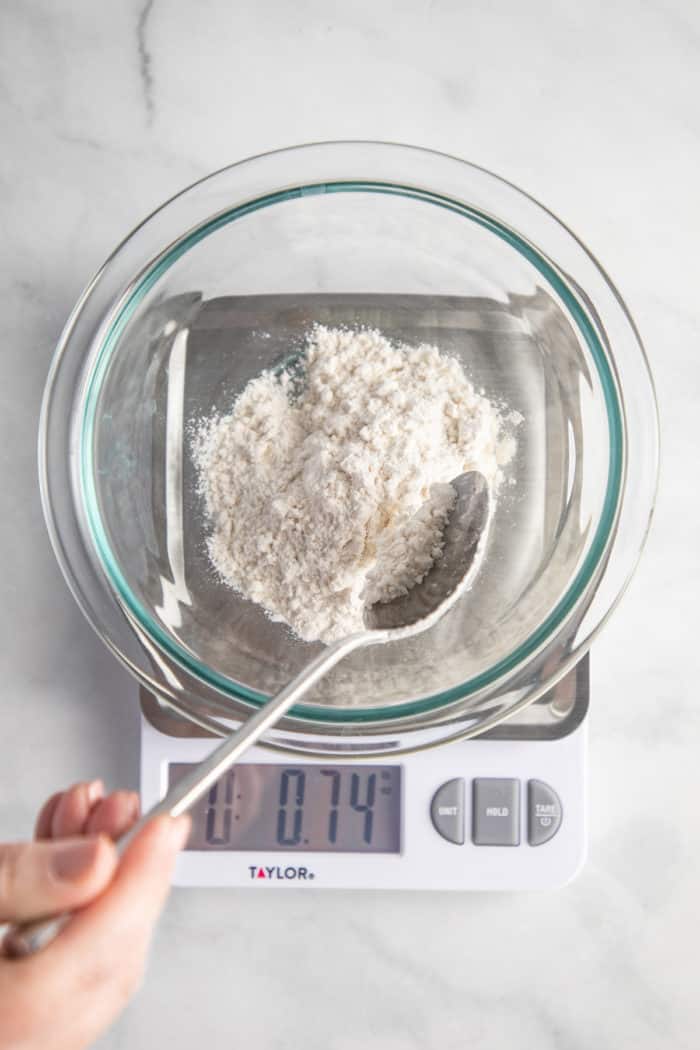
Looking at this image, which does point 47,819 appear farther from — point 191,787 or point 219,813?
point 219,813

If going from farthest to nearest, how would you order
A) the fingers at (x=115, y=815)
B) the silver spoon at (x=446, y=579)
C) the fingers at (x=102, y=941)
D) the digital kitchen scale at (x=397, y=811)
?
the digital kitchen scale at (x=397, y=811) → the silver spoon at (x=446, y=579) → the fingers at (x=115, y=815) → the fingers at (x=102, y=941)

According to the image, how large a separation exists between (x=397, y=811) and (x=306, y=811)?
80 millimetres

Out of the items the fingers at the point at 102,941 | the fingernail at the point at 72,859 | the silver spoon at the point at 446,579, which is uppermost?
the silver spoon at the point at 446,579

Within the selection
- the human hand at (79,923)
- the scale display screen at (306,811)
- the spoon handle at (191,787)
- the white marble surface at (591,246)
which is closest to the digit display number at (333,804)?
the scale display screen at (306,811)

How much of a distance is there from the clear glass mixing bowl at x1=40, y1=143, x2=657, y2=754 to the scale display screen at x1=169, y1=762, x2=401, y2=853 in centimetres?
13

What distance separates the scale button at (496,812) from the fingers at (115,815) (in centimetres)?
37

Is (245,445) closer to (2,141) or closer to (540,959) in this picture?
(2,141)

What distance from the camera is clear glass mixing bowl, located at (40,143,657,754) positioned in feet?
2.36

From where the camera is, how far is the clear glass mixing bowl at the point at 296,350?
28.3 inches

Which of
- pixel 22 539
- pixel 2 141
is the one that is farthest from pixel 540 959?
pixel 2 141

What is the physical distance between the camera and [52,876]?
16.7 inches

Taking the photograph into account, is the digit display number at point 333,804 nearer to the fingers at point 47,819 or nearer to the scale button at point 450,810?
the scale button at point 450,810

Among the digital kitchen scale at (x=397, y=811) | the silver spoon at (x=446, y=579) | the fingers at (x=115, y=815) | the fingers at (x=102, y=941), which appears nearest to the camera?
the fingers at (x=102, y=941)

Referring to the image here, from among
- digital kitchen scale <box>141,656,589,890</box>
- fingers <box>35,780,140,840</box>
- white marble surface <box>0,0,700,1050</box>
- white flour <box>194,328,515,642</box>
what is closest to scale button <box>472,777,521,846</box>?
digital kitchen scale <box>141,656,589,890</box>
